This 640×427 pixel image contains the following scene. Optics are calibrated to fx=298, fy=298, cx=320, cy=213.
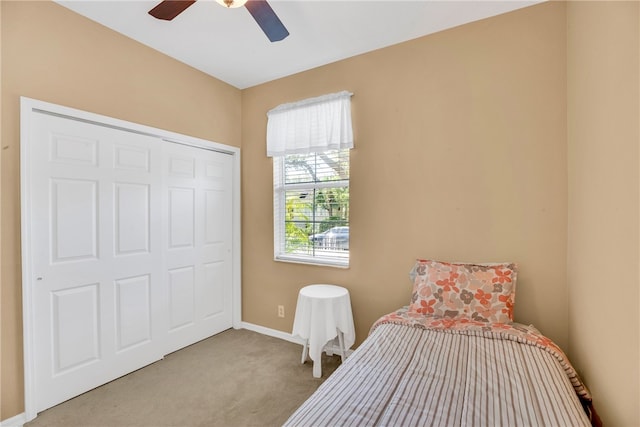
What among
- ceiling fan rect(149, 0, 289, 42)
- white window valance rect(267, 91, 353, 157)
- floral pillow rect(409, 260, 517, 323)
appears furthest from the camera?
white window valance rect(267, 91, 353, 157)

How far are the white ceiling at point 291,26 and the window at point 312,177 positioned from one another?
44 centimetres

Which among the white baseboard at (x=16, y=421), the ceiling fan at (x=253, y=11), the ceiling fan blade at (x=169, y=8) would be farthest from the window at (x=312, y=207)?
the white baseboard at (x=16, y=421)

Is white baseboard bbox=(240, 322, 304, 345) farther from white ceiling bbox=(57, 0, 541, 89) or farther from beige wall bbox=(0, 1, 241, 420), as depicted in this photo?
white ceiling bbox=(57, 0, 541, 89)

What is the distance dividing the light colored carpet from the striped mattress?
920mm

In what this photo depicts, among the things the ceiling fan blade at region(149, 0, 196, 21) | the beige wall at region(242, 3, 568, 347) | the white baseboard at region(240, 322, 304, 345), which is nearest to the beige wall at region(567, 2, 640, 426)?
the beige wall at region(242, 3, 568, 347)

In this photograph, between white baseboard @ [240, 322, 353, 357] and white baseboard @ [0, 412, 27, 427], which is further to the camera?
white baseboard @ [240, 322, 353, 357]

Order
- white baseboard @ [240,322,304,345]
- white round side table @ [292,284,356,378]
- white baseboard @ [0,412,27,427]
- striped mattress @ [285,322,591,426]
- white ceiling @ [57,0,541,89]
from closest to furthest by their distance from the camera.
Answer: striped mattress @ [285,322,591,426]
white baseboard @ [0,412,27,427]
white ceiling @ [57,0,541,89]
white round side table @ [292,284,356,378]
white baseboard @ [240,322,304,345]

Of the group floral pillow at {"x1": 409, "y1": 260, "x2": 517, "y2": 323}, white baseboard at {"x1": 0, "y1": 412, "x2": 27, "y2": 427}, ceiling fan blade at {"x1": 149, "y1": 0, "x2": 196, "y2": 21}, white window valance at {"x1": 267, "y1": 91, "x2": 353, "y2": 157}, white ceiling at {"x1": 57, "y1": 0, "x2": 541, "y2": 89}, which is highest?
white ceiling at {"x1": 57, "y1": 0, "x2": 541, "y2": 89}

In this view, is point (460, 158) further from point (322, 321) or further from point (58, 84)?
point (58, 84)

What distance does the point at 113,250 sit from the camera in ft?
7.67

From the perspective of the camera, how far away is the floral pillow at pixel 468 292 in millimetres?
1900

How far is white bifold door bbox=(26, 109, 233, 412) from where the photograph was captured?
1.98 metres

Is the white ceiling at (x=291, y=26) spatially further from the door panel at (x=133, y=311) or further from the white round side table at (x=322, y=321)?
the white round side table at (x=322, y=321)

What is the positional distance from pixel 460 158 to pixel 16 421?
11.2ft
